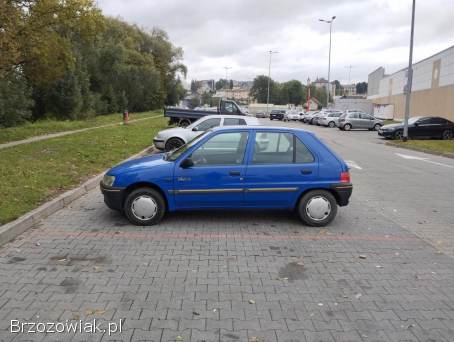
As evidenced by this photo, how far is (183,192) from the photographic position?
249 inches

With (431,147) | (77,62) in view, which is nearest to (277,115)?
(77,62)

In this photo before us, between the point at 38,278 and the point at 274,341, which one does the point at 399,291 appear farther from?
the point at 38,278

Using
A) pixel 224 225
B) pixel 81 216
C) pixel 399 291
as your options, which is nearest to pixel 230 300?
pixel 399 291

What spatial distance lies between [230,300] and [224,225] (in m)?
2.52

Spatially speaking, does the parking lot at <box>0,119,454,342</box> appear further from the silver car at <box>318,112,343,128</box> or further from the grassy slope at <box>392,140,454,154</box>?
the silver car at <box>318,112,343,128</box>

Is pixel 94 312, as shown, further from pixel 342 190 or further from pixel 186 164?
pixel 342 190

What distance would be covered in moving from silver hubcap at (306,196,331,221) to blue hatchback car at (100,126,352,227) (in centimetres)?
1

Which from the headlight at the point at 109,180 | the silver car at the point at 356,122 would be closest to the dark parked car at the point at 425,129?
the silver car at the point at 356,122

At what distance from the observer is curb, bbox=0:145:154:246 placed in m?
5.63

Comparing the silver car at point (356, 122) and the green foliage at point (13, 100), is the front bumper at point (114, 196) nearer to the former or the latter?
the green foliage at point (13, 100)

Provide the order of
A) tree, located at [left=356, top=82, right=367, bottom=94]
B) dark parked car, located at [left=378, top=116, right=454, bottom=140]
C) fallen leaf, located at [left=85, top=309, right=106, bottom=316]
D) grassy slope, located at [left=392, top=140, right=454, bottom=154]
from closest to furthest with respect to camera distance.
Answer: fallen leaf, located at [left=85, top=309, right=106, bottom=316]
grassy slope, located at [left=392, top=140, right=454, bottom=154]
dark parked car, located at [left=378, top=116, right=454, bottom=140]
tree, located at [left=356, top=82, right=367, bottom=94]

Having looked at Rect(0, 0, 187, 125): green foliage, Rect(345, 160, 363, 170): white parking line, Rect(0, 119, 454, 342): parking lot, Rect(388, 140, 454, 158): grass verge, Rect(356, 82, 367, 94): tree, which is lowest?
Rect(388, 140, 454, 158): grass verge

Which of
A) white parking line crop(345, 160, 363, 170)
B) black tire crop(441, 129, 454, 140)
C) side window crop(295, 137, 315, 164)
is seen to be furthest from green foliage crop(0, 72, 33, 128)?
black tire crop(441, 129, 454, 140)

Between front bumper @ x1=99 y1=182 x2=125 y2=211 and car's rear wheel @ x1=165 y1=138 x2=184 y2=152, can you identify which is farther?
car's rear wheel @ x1=165 y1=138 x2=184 y2=152
